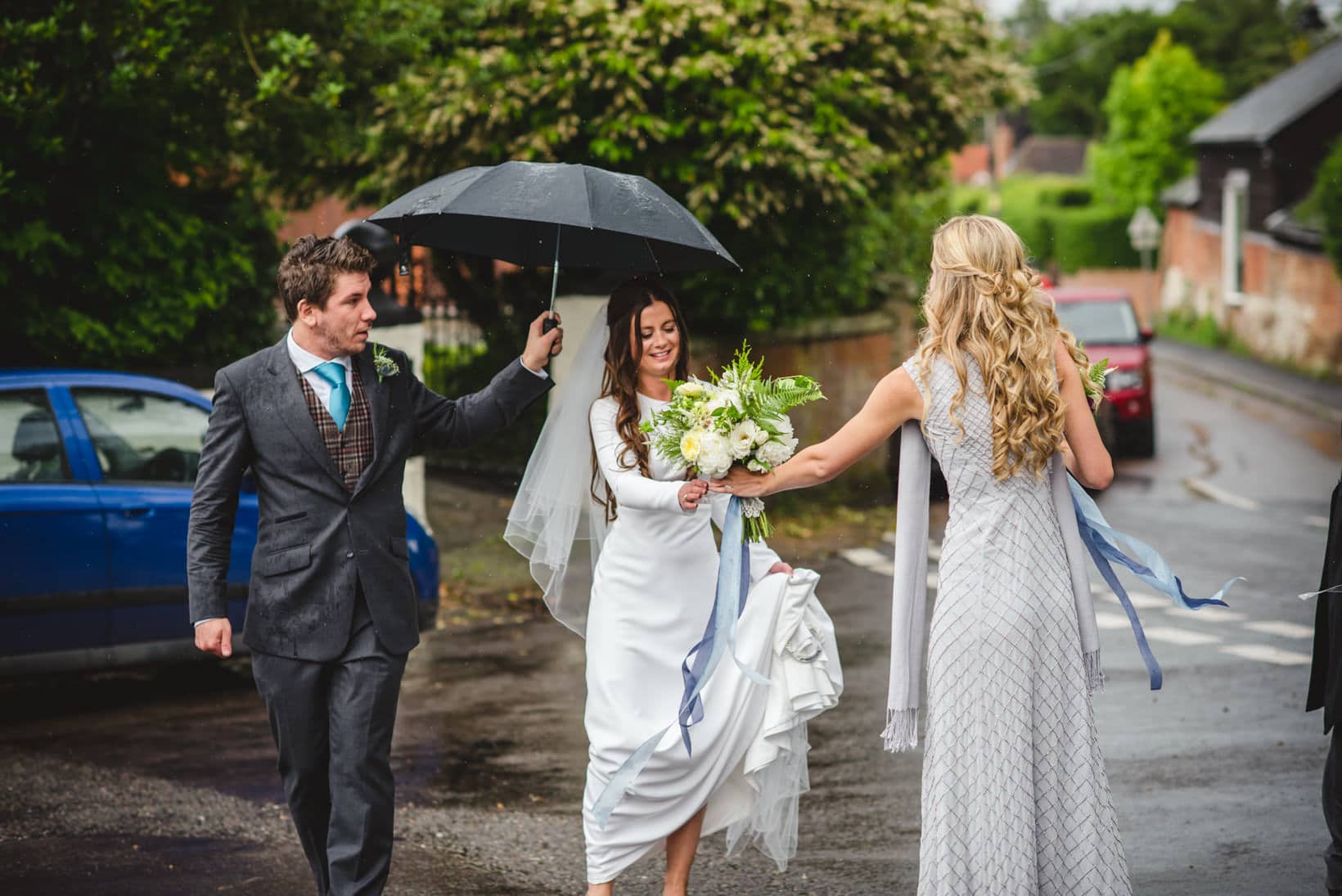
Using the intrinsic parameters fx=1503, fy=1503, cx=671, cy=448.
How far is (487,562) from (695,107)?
423 cm

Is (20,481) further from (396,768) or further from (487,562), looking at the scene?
(487,562)

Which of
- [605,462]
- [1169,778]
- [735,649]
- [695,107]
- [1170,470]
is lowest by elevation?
[1170,470]

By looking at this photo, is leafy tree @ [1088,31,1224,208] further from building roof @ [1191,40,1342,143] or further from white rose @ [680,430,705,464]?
white rose @ [680,430,705,464]

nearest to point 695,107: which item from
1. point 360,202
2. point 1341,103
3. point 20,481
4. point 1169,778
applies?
point 360,202

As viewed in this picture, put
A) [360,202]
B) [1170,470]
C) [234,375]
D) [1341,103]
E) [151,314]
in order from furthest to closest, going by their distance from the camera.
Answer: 1. [1341,103]
2. [1170,470]
3. [360,202]
4. [151,314]
5. [234,375]

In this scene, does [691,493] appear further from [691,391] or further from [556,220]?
[556,220]

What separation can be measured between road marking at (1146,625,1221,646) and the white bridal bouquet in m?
5.92

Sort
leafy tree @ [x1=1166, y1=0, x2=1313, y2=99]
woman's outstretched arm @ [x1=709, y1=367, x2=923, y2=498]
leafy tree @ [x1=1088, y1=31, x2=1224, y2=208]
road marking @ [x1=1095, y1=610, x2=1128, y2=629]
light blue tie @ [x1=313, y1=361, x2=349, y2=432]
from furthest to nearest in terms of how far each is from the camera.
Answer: leafy tree @ [x1=1166, y1=0, x2=1313, y2=99] → leafy tree @ [x1=1088, y1=31, x2=1224, y2=208] → road marking @ [x1=1095, y1=610, x2=1128, y2=629] → light blue tie @ [x1=313, y1=361, x2=349, y2=432] → woman's outstretched arm @ [x1=709, y1=367, x2=923, y2=498]

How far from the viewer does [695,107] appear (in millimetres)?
12805

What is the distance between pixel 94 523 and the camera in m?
7.75

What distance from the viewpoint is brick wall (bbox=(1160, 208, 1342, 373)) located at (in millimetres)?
29984

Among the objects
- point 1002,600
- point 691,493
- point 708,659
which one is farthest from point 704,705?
point 1002,600

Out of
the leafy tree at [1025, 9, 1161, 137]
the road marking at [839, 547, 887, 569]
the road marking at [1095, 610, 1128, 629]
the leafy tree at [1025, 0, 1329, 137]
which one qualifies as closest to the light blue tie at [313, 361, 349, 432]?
the road marking at [1095, 610, 1128, 629]

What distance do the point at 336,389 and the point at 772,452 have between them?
4.50ft
